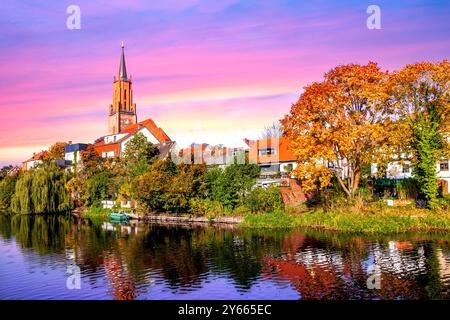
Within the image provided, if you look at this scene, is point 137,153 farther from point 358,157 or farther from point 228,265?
point 228,265

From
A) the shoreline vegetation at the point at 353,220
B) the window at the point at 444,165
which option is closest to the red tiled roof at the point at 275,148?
the shoreline vegetation at the point at 353,220

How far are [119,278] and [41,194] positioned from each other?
51.7 m

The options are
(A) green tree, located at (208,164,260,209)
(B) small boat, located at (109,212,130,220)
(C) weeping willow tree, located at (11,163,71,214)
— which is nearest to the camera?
(A) green tree, located at (208,164,260,209)

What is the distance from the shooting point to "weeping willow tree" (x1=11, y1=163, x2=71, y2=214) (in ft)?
236

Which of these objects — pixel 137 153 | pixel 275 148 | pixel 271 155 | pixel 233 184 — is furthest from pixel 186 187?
pixel 137 153

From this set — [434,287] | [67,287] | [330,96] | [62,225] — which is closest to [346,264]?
[434,287]

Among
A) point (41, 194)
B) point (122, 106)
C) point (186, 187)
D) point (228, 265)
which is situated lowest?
point (228, 265)

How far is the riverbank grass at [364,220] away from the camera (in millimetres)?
39312

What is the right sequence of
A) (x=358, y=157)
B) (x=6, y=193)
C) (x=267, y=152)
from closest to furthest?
1. (x=358, y=157)
2. (x=267, y=152)
3. (x=6, y=193)

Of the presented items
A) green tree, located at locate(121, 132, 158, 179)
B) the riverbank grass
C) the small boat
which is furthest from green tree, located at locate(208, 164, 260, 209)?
green tree, located at locate(121, 132, 158, 179)

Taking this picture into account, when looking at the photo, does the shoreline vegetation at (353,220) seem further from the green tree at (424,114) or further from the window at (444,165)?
the window at (444,165)

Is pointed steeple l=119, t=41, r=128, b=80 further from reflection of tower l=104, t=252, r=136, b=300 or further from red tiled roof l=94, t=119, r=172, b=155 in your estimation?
reflection of tower l=104, t=252, r=136, b=300

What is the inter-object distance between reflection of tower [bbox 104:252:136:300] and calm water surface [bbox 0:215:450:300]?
0.06 meters

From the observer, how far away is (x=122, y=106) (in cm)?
13250
